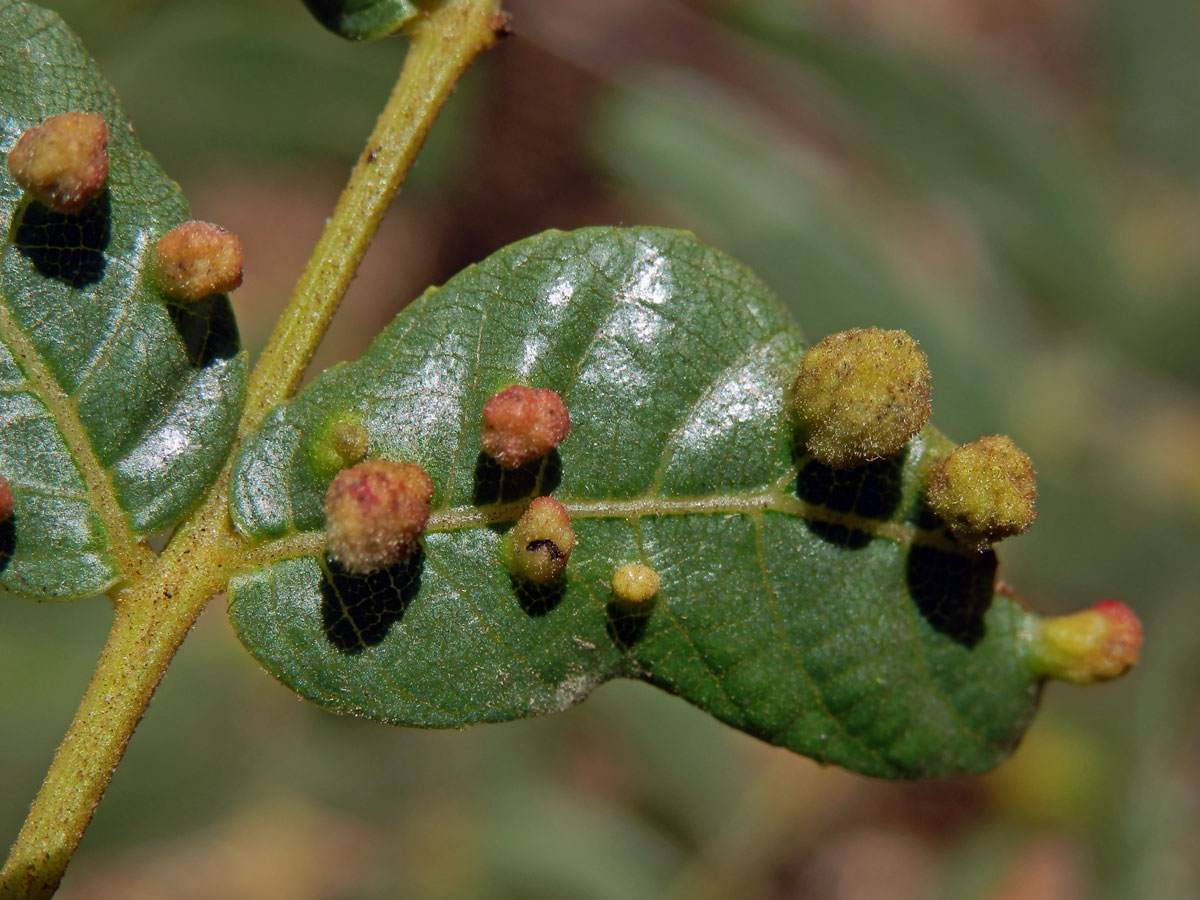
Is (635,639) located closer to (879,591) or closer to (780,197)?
(879,591)

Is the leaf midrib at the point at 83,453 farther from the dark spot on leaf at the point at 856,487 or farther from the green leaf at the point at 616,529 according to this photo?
the dark spot on leaf at the point at 856,487

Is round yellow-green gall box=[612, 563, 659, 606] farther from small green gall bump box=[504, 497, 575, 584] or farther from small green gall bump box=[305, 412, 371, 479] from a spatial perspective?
small green gall bump box=[305, 412, 371, 479]

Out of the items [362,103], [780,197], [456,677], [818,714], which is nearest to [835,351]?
[818,714]

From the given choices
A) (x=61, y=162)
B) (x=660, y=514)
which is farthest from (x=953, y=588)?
(x=61, y=162)

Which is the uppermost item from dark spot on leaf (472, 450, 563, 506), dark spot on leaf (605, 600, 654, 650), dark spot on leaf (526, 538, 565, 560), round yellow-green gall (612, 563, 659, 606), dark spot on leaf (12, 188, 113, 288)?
dark spot on leaf (12, 188, 113, 288)

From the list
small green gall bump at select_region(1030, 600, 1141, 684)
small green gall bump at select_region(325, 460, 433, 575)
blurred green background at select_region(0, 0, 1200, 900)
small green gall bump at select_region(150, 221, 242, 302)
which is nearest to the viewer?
small green gall bump at select_region(325, 460, 433, 575)

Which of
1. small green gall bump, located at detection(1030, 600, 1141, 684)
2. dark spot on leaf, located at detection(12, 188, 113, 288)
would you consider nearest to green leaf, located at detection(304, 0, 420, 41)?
dark spot on leaf, located at detection(12, 188, 113, 288)
